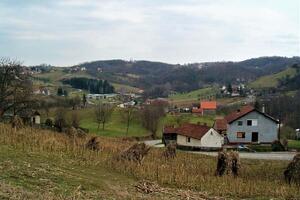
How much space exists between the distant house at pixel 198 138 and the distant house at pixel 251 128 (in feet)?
22.1

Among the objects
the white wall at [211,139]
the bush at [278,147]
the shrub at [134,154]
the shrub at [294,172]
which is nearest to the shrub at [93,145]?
the shrub at [134,154]

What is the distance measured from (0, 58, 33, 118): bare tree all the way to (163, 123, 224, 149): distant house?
25.6 metres

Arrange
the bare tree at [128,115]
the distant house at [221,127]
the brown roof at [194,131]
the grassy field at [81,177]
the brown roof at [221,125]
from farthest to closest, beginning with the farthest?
1. the bare tree at [128,115]
2. the brown roof at [221,125]
3. the distant house at [221,127]
4. the brown roof at [194,131]
5. the grassy field at [81,177]

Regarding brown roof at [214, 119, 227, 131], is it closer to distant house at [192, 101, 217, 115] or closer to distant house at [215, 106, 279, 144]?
distant house at [215, 106, 279, 144]

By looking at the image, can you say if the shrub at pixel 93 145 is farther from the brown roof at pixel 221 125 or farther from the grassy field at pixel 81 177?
the brown roof at pixel 221 125

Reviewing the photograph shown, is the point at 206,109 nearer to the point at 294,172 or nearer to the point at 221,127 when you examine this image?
the point at 221,127

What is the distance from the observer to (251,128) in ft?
259

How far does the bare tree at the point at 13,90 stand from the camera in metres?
49.1

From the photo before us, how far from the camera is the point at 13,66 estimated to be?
51.4 metres

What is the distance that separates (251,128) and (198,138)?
493 inches

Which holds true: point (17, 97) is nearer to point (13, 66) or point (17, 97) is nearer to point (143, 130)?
point (13, 66)

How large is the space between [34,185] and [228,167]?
40.7 ft

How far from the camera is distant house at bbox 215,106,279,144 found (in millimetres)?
78750

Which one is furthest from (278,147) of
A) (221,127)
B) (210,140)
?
(221,127)
